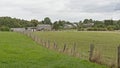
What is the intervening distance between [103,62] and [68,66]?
2.55 meters

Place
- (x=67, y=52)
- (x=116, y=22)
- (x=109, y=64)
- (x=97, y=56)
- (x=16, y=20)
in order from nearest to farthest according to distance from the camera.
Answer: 1. (x=109, y=64)
2. (x=97, y=56)
3. (x=67, y=52)
4. (x=116, y=22)
5. (x=16, y=20)

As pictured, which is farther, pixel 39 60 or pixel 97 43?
pixel 97 43

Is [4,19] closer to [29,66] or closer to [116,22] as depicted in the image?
[116,22]

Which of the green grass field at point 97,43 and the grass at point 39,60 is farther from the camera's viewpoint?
the green grass field at point 97,43

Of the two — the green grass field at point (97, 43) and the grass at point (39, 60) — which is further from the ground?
the grass at point (39, 60)

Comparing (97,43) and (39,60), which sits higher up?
(39,60)

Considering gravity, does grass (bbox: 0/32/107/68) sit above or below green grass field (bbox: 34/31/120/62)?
above

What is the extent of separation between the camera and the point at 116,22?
182375 millimetres

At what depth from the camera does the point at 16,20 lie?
194250 mm

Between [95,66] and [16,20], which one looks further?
[16,20]

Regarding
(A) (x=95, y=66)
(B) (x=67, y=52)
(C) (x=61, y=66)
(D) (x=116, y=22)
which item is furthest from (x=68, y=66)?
(D) (x=116, y=22)

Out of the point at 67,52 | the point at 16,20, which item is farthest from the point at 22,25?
the point at 67,52

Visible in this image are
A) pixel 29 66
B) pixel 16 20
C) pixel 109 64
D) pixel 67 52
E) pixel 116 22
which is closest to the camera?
pixel 29 66

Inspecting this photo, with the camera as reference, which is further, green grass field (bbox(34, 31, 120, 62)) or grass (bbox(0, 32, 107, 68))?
green grass field (bbox(34, 31, 120, 62))
